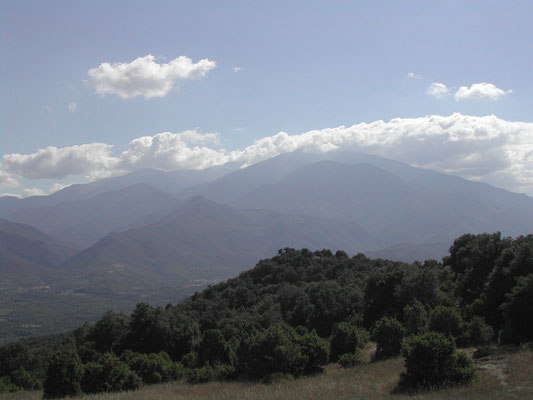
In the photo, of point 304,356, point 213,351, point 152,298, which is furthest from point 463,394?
point 152,298

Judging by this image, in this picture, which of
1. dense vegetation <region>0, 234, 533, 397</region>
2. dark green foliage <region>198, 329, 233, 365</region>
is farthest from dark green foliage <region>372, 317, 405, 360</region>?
dark green foliage <region>198, 329, 233, 365</region>

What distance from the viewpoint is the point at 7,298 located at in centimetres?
17950

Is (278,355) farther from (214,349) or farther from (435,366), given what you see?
(214,349)

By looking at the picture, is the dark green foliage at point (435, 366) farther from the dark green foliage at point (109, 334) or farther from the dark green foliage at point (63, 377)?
the dark green foliage at point (109, 334)

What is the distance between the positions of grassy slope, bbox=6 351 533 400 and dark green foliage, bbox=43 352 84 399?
3594 millimetres

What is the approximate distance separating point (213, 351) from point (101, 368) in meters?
10.0

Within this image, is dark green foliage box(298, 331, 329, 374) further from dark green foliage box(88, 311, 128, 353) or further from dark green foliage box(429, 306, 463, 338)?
dark green foliage box(88, 311, 128, 353)

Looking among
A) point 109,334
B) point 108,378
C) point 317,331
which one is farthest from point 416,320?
point 109,334

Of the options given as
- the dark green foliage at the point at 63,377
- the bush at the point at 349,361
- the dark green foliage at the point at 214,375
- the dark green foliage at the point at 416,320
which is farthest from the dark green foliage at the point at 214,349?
the dark green foliage at the point at 416,320

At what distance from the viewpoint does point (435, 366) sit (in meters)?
16.2

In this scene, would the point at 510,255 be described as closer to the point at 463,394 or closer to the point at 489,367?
the point at 489,367

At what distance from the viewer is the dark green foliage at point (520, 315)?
2186 centimetres

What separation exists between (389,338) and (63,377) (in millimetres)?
17958

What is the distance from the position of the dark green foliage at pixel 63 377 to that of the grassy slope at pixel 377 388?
3594 mm
